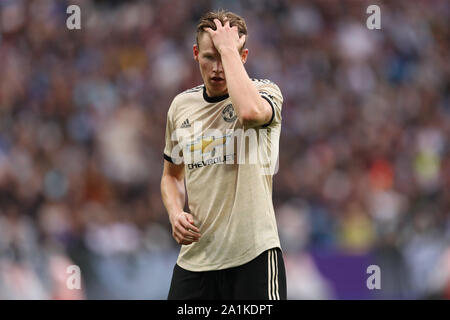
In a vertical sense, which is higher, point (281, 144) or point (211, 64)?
point (211, 64)

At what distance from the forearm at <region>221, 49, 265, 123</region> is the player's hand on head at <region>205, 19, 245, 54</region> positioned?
0.14 meters

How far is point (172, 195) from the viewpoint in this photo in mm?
4746

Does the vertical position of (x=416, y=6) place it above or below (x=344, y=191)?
above

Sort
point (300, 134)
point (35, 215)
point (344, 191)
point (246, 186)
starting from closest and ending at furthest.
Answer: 1. point (246, 186)
2. point (35, 215)
3. point (344, 191)
4. point (300, 134)

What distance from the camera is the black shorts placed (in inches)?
164

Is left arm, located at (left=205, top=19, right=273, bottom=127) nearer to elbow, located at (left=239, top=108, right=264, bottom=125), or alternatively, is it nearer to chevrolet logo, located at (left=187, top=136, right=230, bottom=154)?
elbow, located at (left=239, top=108, right=264, bottom=125)

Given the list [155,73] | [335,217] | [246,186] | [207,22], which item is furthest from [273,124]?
[155,73]

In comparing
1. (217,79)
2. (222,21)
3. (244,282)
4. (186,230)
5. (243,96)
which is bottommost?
(244,282)

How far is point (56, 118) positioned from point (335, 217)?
4.09m

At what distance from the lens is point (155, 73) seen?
1150 centimetres

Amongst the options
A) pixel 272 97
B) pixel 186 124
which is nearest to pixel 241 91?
pixel 272 97

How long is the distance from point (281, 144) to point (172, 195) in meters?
5.98

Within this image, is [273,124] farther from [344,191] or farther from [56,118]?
[56,118]

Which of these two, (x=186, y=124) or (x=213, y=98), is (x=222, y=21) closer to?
(x=213, y=98)
